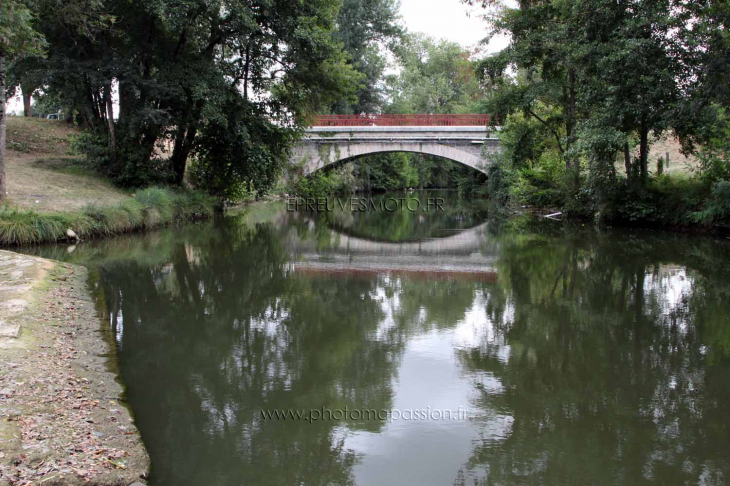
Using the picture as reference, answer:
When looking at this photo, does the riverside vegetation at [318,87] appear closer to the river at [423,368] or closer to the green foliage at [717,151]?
the green foliage at [717,151]

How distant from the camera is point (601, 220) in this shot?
17.2 meters

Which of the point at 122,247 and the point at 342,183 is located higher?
the point at 342,183

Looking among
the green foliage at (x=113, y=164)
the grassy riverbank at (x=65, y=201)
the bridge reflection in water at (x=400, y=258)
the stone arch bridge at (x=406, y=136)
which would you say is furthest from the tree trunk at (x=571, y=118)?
the green foliage at (x=113, y=164)

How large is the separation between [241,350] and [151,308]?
2.05 metres

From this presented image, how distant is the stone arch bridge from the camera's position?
2834cm

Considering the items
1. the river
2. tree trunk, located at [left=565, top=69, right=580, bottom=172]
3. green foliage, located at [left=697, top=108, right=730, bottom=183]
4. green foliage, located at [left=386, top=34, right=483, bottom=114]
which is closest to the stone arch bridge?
tree trunk, located at [left=565, top=69, right=580, bottom=172]

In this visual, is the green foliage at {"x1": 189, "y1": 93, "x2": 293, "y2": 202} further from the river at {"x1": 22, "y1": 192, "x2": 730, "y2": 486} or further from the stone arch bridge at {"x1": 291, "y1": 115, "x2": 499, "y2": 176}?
the stone arch bridge at {"x1": 291, "y1": 115, "x2": 499, "y2": 176}

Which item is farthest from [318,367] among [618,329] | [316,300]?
[618,329]

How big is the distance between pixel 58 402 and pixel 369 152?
2669cm

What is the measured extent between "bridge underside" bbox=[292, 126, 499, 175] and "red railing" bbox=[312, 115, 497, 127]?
0.28 m

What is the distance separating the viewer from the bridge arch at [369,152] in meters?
28.9

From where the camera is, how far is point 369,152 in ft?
97.2

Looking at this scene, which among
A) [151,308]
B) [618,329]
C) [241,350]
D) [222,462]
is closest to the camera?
[222,462]

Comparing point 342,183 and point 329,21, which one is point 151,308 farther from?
point 342,183
